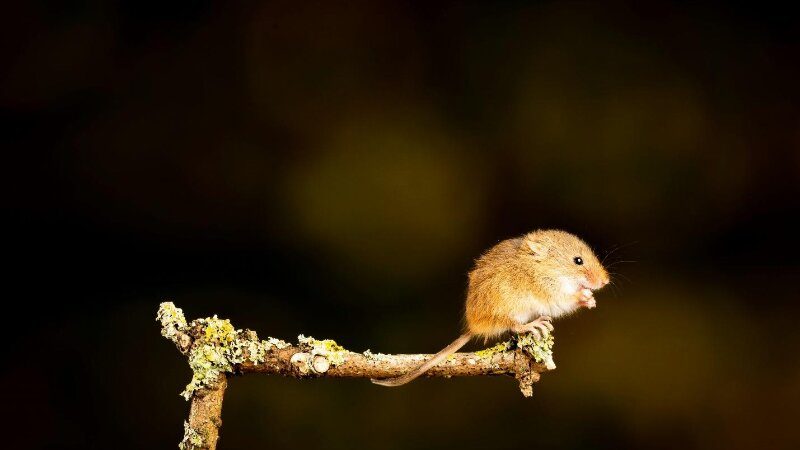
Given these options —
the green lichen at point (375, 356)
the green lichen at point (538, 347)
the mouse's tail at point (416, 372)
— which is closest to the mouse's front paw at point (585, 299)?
the green lichen at point (538, 347)

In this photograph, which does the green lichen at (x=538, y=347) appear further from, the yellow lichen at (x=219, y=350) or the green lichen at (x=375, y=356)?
the yellow lichen at (x=219, y=350)

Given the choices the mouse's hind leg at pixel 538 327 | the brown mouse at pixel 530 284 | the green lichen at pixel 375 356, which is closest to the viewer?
the green lichen at pixel 375 356

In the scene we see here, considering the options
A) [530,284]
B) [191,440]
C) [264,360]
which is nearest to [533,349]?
[530,284]

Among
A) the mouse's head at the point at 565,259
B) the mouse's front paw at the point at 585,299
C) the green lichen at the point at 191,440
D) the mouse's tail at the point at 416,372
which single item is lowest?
the green lichen at the point at 191,440

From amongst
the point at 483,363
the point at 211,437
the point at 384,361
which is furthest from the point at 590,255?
the point at 211,437

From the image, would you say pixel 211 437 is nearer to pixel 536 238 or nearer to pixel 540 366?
pixel 540 366

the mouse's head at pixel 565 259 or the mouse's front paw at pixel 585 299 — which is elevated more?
the mouse's head at pixel 565 259

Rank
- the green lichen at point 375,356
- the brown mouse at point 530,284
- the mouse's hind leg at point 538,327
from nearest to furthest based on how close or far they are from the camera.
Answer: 1. the green lichen at point 375,356
2. the mouse's hind leg at point 538,327
3. the brown mouse at point 530,284

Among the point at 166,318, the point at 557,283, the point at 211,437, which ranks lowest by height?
the point at 211,437
